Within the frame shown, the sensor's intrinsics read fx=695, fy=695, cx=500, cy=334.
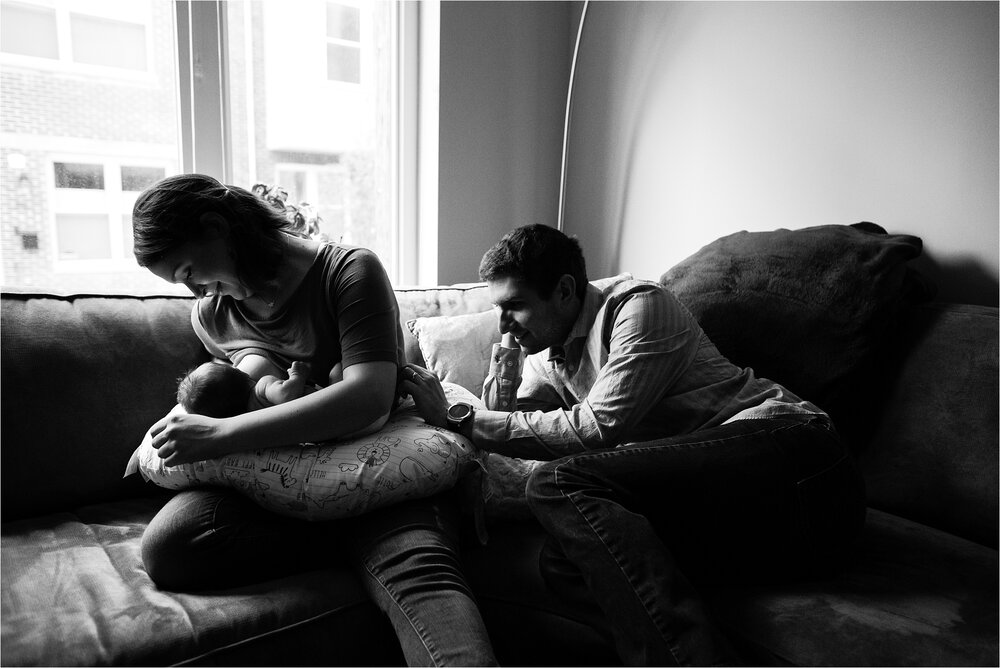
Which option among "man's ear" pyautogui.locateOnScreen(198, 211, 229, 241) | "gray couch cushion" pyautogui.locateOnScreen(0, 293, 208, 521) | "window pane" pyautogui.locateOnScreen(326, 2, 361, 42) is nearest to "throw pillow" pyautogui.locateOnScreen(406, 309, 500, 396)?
"gray couch cushion" pyautogui.locateOnScreen(0, 293, 208, 521)

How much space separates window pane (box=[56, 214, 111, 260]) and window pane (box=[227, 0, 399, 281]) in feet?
1.40

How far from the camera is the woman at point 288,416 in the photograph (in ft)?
3.83

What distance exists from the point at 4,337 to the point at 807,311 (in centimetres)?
175

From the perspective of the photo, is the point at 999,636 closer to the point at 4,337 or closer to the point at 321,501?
the point at 321,501

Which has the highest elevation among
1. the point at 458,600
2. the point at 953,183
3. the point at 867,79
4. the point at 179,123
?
the point at 867,79

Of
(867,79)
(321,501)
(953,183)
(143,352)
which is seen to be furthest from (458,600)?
(867,79)

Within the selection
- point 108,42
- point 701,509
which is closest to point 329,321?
point 701,509

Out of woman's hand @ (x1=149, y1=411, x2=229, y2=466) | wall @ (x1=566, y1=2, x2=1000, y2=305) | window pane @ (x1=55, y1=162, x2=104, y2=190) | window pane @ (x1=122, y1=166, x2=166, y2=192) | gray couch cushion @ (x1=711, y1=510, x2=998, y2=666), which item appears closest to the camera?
gray couch cushion @ (x1=711, y1=510, x2=998, y2=666)

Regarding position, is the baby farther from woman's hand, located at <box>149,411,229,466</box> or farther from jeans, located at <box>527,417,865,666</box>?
jeans, located at <box>527,417,865,666</box>

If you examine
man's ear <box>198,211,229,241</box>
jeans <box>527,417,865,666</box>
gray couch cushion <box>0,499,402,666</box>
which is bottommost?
gray couch cushion <box>0,499,402,666</box>

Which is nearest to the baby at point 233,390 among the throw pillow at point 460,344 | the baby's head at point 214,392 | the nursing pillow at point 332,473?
the baby's head at point 214,392

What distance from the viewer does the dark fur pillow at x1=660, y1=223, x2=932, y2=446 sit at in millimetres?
1535

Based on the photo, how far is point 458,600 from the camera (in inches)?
44.4

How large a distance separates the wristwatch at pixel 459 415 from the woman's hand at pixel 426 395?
1cm
